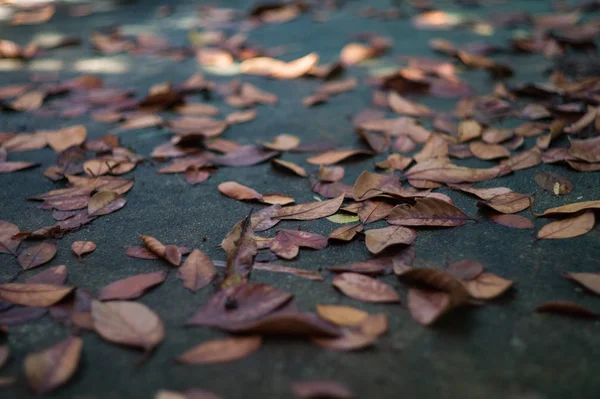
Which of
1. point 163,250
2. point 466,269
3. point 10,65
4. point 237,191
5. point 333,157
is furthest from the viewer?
point 10,65

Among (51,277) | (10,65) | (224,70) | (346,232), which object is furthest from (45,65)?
(346,232)

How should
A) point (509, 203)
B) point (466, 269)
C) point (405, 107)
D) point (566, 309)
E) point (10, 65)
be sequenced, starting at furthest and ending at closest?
point (10, 65) → point (405, 107) → point (509, 203) → point (466, 269) → point (566, 309)

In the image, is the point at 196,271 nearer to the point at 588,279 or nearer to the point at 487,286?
the point at 487,286

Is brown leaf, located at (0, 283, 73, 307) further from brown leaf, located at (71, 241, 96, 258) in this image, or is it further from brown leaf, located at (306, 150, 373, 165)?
brown leaf, located at (306, 150, 373, 165)

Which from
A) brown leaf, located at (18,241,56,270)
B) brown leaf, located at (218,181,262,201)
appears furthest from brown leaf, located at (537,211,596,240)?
brown leaf, located at (18,241,56,270)

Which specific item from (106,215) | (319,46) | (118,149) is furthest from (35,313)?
(319,46)

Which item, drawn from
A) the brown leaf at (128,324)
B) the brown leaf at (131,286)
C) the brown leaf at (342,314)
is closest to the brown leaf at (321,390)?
the brown leaf at (342,314)
